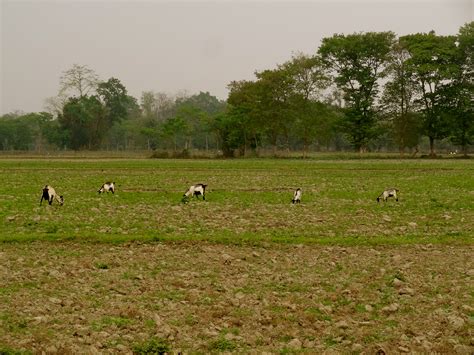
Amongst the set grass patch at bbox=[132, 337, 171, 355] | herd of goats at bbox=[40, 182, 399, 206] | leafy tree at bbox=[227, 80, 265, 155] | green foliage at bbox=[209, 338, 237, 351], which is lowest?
green foliage at bbox=[209, 338, 237, 351]

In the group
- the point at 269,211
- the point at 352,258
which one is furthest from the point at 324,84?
the point at 352,258

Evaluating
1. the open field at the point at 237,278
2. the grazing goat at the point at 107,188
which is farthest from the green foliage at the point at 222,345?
the grazing goat at the point at 107,188

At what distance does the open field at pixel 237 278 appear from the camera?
26.5 feet

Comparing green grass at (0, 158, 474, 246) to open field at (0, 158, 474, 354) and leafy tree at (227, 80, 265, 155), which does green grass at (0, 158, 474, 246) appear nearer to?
open field at (0, 158, 474, 354)

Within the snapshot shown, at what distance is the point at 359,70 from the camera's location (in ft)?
292

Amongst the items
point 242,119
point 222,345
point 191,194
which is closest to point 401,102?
point 242,119

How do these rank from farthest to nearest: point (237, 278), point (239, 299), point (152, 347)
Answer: point (237, 278), point (239, 299), point (152, 347)

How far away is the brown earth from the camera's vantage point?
7.92 m

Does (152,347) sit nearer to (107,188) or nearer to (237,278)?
(237,278)

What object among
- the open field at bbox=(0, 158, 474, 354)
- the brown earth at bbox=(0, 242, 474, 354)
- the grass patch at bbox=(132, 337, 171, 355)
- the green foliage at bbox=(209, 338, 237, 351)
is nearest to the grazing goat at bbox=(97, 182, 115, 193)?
the open field at bbox=(0, 158, 474, 354)

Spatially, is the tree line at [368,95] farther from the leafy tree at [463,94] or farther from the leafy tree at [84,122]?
the leafy tree at [84,122]

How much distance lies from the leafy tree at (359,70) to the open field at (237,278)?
69523 mm

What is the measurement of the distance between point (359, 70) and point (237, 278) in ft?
273

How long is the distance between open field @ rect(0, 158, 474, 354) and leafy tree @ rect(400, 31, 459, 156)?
68.5m
